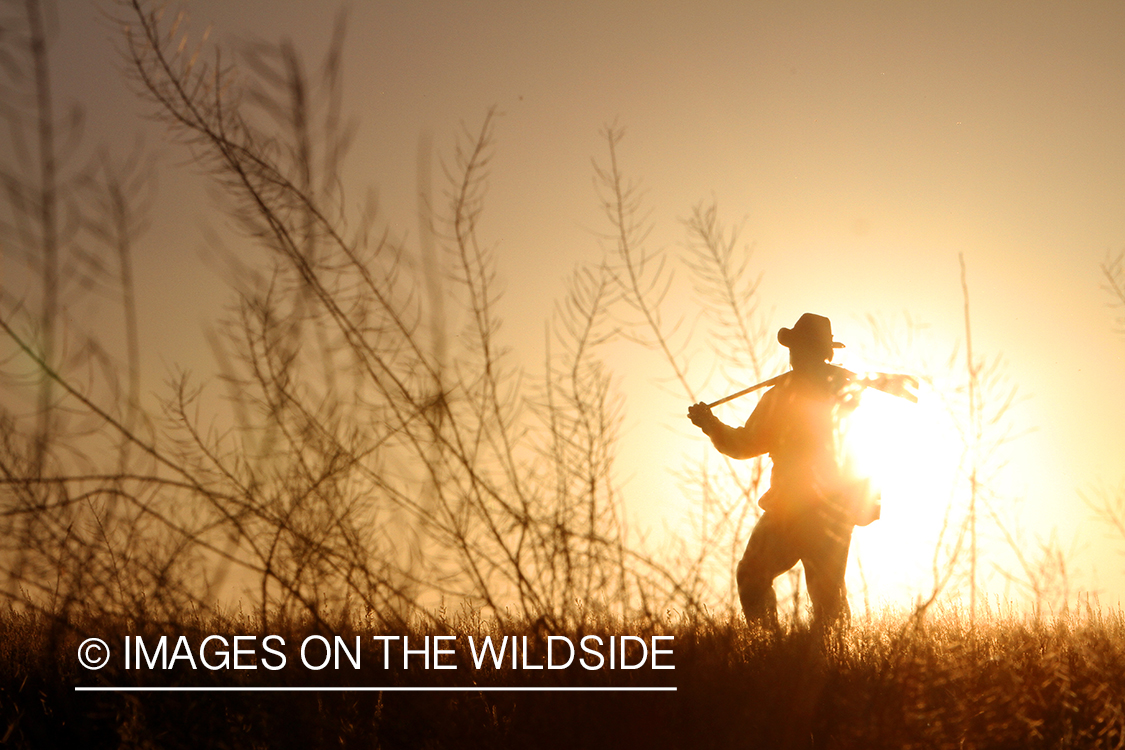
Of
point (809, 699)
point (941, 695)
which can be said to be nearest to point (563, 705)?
point (809, 699)

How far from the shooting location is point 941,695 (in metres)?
2.71

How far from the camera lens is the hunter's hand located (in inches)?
139

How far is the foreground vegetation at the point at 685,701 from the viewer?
8.38ft

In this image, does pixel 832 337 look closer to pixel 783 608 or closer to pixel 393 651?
pixel 783 608

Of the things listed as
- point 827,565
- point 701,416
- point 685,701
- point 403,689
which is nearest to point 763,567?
point 827,565

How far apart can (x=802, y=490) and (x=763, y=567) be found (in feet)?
1.59

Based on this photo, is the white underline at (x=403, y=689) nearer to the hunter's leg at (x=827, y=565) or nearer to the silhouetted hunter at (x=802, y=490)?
the silhouetted hunter at (x=802, y=490)

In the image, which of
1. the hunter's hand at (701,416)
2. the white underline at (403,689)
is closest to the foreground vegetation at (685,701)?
the white underline at (403,689)

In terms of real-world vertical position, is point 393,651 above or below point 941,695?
above

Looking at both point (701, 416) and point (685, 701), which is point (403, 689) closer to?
point (685, 701)

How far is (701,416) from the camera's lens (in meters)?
3.59

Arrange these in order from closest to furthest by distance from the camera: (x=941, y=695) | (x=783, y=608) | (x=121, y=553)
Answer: (x=121, y=553) < (x=941, y=695) < (x=783, y=608)

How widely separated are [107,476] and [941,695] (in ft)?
8.47

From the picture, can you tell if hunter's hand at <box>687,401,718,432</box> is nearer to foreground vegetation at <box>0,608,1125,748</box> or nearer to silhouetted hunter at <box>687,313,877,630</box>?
silhouetted hunter at <box>687,313,877,630</box>
